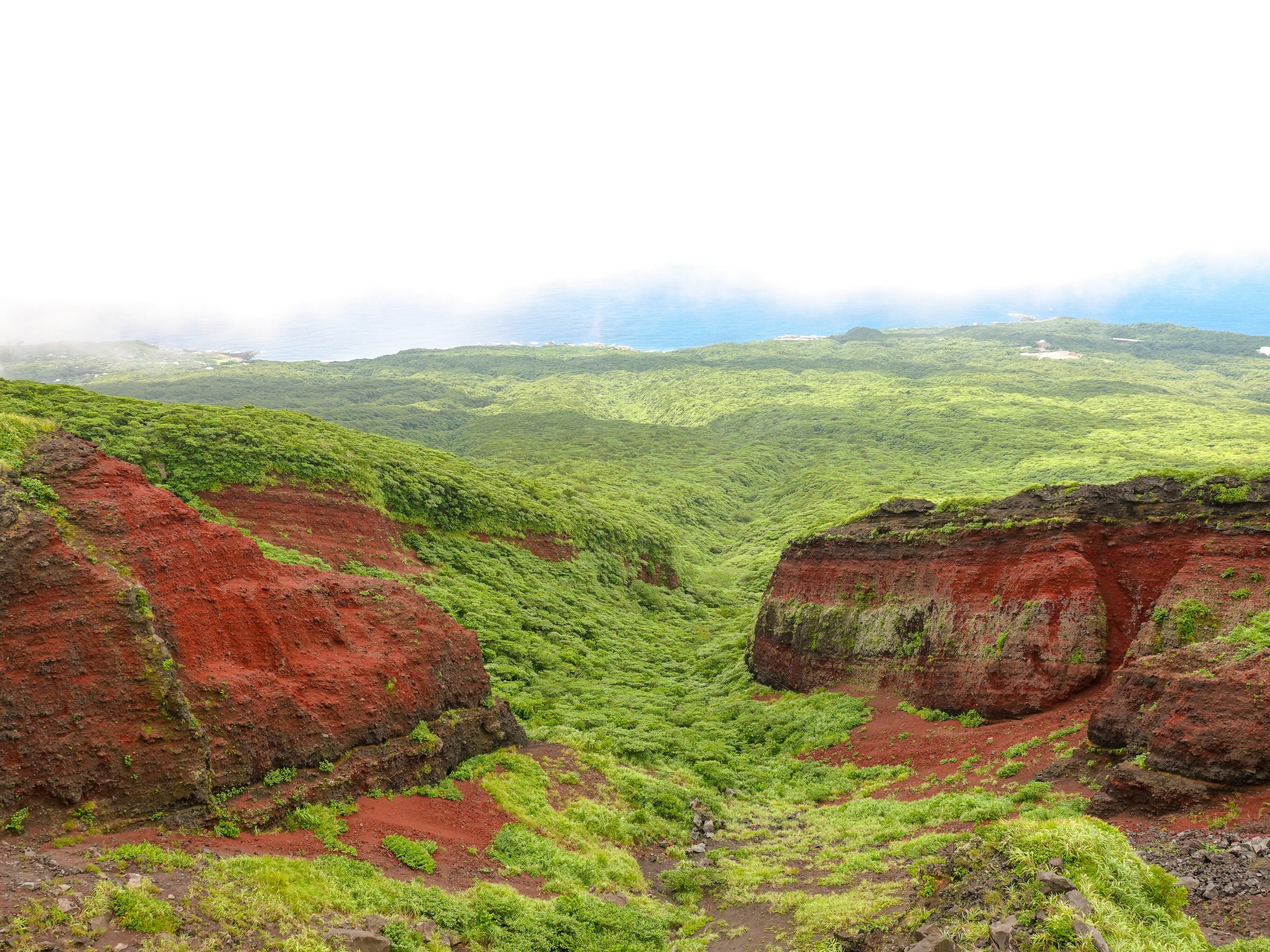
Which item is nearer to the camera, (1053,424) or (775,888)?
(775,888)

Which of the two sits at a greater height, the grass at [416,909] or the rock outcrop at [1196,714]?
the rock outcrop at [1196,714]

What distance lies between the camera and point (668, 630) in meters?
42.7

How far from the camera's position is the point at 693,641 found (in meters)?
41.8

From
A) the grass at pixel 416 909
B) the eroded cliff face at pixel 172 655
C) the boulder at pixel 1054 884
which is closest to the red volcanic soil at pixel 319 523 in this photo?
the eroded cliff face at pixel 172 655

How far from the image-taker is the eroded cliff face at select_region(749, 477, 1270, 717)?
65.7 feet

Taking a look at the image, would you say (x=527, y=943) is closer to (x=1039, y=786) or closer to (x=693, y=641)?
(x=1039, y=786)

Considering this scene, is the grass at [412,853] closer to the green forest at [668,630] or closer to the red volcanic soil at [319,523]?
the green forest at [668,630]

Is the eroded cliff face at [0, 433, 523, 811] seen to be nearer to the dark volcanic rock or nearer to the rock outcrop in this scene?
the dark volcanic rock

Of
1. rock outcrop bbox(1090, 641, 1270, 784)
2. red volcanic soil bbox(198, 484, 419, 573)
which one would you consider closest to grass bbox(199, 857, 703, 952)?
rock outcrop bbox(1090, 641, 1270, 784)

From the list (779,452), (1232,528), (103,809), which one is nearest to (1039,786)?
(1232,528)

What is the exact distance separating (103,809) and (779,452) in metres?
97.9

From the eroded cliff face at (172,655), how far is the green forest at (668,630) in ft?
7.80

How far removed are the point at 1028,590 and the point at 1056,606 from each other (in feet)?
3.49

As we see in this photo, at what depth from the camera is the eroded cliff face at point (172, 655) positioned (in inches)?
464
